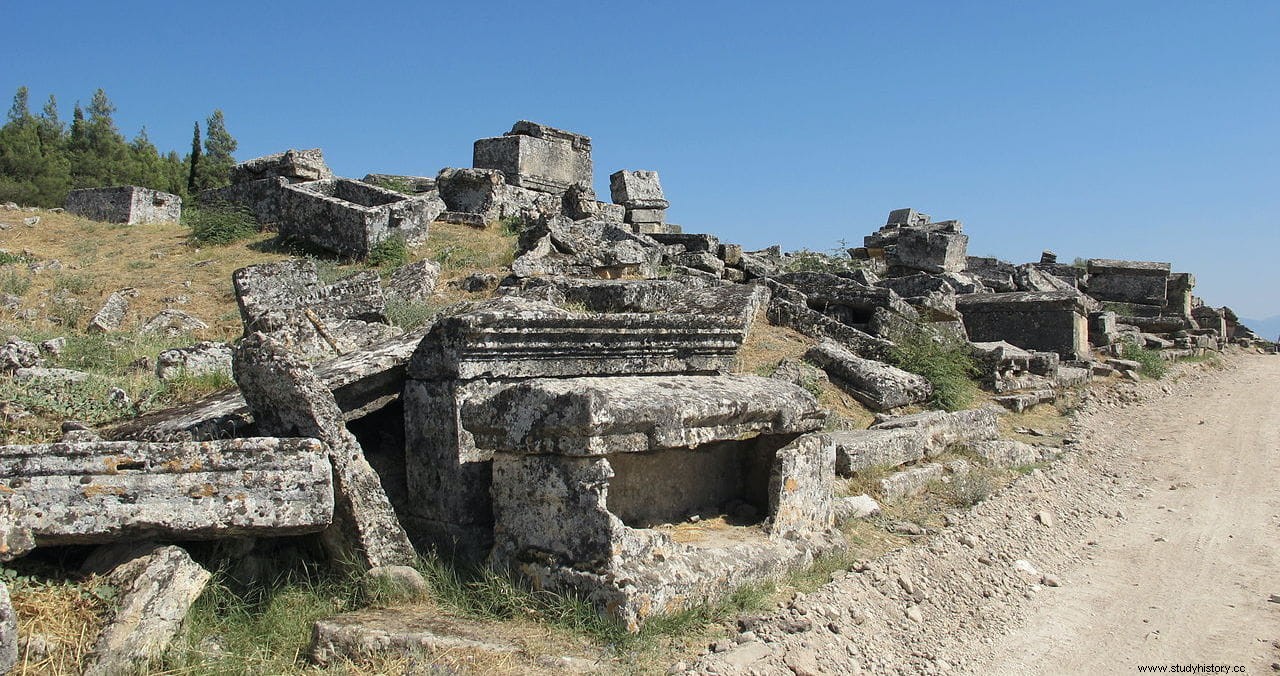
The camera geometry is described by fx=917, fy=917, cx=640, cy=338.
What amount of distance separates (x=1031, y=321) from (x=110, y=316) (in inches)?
452

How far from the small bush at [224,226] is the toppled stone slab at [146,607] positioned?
1115 centimetres

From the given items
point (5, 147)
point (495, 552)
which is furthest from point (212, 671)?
point (5, 147)

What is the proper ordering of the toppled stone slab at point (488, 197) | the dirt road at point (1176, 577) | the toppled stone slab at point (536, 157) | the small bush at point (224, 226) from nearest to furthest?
the dirt road at point (1176, 577), the small bush at point (224, 226), the toppled stone slab at point (488, 197), the toppled stone slab at point (536, 157)

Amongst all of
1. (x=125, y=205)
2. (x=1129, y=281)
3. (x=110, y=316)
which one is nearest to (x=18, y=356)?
(x=110, y=316)

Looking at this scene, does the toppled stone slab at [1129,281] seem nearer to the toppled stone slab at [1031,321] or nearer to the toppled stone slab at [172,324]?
the toppled stone slab at [1031,321]

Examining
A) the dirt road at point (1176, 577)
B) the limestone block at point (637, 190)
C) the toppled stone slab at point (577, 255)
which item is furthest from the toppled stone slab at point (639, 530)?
the limestone block at point (637, 190)

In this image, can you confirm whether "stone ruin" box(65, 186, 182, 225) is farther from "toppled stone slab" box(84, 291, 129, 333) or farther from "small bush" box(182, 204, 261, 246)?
"toppled stone slab" box(84, 291, 129, 333)

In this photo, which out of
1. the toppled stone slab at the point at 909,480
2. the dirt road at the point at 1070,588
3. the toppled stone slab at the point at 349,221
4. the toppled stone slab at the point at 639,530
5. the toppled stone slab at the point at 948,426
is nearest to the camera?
the toppled stone slab at the point at 639,530

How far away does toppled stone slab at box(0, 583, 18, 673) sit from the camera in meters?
2.83

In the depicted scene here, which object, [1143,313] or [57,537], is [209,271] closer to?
[57,537]

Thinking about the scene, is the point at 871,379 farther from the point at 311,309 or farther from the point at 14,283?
the point at 14,283

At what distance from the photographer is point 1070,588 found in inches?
204

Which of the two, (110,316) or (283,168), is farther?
(283,168)

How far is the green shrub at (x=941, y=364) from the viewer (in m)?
9.13
